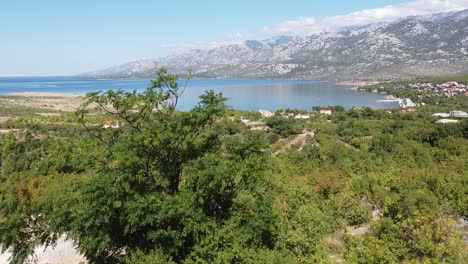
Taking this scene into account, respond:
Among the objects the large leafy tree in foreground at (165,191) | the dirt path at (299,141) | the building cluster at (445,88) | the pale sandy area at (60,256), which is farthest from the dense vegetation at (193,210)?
the building cluster at (445,88)

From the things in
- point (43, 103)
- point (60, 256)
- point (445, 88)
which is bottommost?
point (445, 88)

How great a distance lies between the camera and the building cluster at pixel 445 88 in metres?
97.9

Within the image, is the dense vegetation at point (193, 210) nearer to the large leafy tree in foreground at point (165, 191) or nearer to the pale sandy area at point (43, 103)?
the large leafy tree in foreground at point (165, 191)

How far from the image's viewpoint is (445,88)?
106875mm

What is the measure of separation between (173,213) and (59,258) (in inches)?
301

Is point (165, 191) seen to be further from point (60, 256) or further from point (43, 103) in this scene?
point (43, 103)

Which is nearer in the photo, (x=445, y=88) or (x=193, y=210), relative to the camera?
(x=193, y=210)

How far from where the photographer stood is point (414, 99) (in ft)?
311

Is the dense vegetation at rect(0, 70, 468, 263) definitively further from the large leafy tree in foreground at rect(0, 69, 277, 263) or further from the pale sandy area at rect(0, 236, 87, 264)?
the pale sandy area at rect(0, 236, 87, 264)

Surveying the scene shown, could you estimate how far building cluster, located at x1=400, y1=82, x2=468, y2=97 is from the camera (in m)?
97.9

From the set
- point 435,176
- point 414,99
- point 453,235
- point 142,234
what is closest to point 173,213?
point 142,234

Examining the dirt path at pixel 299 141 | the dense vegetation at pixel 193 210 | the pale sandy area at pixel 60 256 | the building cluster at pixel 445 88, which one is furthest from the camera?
the building cluster at pixel 445 88

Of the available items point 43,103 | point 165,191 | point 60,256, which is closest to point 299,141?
point 60,256

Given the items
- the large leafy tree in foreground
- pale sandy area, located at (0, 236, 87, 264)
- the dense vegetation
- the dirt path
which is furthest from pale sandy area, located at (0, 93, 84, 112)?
the large leafy tree in foreground
